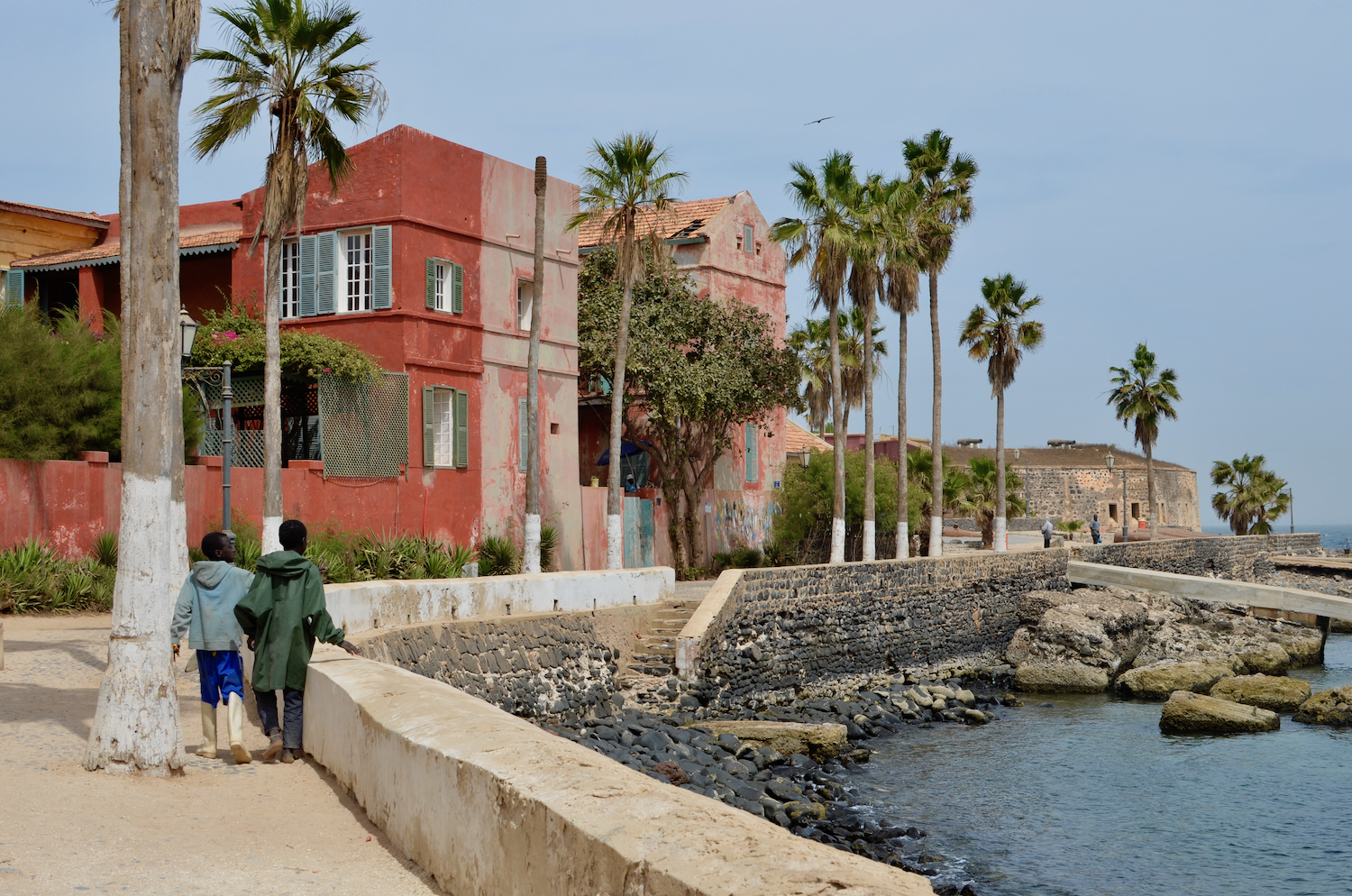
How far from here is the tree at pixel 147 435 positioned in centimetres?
722

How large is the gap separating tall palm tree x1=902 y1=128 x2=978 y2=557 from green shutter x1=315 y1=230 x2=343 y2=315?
52.8ft

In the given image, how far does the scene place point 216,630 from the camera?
309 inches

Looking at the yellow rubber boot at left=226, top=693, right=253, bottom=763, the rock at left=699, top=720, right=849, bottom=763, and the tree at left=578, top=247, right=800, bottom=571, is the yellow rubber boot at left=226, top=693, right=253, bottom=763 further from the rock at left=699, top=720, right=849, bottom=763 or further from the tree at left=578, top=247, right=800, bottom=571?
the tree at left=578, top=247, right=800, bottom=571

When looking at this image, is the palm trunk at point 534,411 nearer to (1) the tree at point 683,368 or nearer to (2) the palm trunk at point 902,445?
(1) the tree at point 683,368

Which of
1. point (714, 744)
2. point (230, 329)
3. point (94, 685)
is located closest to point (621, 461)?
point (230, 329)

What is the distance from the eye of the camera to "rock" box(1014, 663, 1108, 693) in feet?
84.9

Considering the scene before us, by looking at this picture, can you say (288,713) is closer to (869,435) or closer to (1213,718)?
(1213,718)

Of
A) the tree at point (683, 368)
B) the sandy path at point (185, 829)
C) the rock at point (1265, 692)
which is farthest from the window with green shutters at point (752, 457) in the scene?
the sandy path at point (185, 829)

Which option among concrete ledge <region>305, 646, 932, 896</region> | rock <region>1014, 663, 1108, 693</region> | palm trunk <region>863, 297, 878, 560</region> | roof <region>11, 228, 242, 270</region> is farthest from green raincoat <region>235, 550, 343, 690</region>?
palm trunk <region>863, 297, 878, 560</region>

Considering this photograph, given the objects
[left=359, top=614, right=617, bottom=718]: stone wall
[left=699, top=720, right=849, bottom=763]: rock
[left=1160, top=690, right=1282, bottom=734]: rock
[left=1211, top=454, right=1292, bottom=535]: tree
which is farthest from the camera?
[left=1211, top=454, right=1292, bottom=535]: tree

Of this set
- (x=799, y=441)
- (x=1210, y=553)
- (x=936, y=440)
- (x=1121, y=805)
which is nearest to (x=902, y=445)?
(x=936, y=440)

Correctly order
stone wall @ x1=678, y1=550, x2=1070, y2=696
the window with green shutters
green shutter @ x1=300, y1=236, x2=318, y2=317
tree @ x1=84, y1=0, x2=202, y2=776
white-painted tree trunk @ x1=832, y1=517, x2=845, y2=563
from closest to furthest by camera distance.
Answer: tree @ x1=84, y1=0, x2=202, y2=776, stone wall @ x1=678, y1=550, x2=1070, y2=696, green shutter @ x1=300, y1=236, x2=318, y2=317, white-painted tree trunk @ x1=832, y1=517, x2=845, y2=563, the window with green shutters

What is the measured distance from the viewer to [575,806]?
388 centimetres

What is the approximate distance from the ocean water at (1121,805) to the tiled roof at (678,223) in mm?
17572
